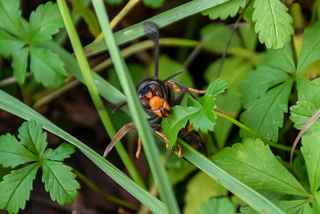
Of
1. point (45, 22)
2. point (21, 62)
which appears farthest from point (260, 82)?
point (21, 62)

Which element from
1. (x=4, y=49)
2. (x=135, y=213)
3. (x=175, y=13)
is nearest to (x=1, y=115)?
(x=4, y=49)

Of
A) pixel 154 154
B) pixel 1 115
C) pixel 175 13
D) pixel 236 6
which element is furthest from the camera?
pixel 1 115

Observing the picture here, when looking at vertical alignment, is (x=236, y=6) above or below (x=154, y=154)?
above

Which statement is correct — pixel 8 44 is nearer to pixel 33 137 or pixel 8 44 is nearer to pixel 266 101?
pixel 33 137

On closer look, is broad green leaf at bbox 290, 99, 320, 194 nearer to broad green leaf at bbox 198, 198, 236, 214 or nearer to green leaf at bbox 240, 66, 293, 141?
green leaf at bbox 240, 66, 293, 141

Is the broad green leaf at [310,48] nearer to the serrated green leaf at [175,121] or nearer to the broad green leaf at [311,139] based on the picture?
the broad green leaf at [311,139]

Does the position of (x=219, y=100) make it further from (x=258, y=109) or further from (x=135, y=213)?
(x=135, y=213)
